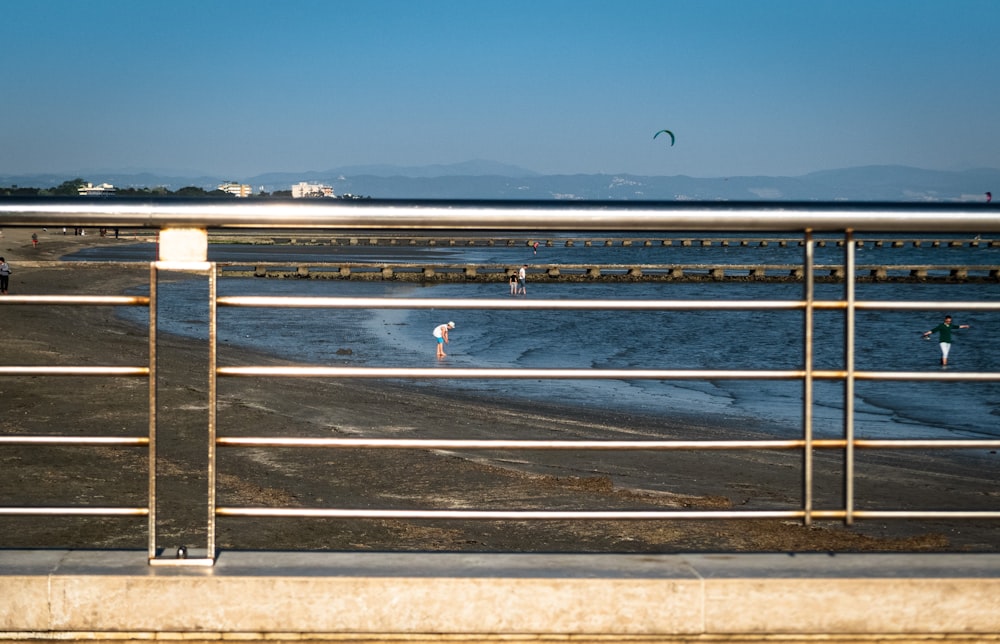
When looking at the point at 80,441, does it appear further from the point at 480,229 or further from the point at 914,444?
the point at 914,444

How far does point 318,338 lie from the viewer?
86.8 ft

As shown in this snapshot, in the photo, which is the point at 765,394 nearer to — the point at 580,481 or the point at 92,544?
the point at 580,481

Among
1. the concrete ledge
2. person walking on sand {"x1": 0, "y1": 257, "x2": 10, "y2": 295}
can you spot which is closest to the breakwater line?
person walking on sand {"x1": 0, "y1": 257, "x2": 10, "y2": 295}

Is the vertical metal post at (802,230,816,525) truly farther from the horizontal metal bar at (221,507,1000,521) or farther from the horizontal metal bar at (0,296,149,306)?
the horizontal metal bar at (0,296,149,306)

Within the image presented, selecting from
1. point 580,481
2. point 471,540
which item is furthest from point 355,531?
point 580,481

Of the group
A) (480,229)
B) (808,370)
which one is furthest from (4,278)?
(808,370)

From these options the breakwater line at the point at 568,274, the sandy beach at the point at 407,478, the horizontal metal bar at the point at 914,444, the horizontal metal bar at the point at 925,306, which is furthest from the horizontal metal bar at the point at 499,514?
the breakwater line at the point at 568,274

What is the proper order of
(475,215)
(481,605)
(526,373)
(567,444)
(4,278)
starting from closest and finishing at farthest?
(481,605) < (475,215) < (567,444) < (526,373) < (4,278)

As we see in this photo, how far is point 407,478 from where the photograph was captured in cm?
926

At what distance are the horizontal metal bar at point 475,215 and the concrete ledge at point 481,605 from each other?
0.88 meters

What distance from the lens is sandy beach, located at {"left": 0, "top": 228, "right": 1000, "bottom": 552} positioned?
7031 millimetres

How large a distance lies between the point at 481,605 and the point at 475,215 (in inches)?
38.2

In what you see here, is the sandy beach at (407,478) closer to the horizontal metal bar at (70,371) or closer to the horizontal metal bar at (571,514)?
the horizontal metal bar at (70,371)

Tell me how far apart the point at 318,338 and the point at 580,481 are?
57.8 ft
